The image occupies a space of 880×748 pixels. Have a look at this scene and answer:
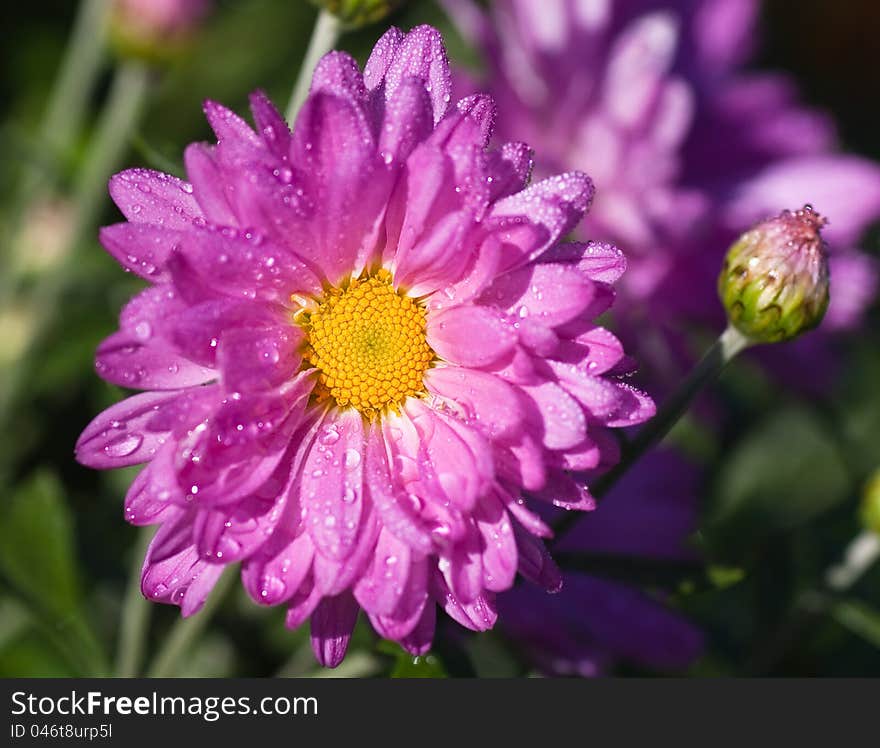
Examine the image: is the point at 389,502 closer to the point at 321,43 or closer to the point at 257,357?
the point at 257,357


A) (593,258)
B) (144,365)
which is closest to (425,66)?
(593,258)

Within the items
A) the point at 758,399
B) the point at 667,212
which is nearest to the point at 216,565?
the point at 667,212

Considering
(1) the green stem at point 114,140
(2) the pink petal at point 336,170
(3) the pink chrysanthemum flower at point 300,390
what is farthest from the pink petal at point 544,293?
(1) the green stem at point 114,140

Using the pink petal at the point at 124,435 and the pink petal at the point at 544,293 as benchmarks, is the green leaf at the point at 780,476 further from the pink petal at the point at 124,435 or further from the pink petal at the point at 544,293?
the pink petal at the point at 124,435

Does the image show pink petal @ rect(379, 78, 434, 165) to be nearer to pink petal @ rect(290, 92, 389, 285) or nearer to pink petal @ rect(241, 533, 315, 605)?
pink petal @ rect(290, 92, 389, 285)

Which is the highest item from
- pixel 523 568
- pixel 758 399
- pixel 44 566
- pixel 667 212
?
pixel 667 212

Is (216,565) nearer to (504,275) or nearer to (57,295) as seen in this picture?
(504,275)
